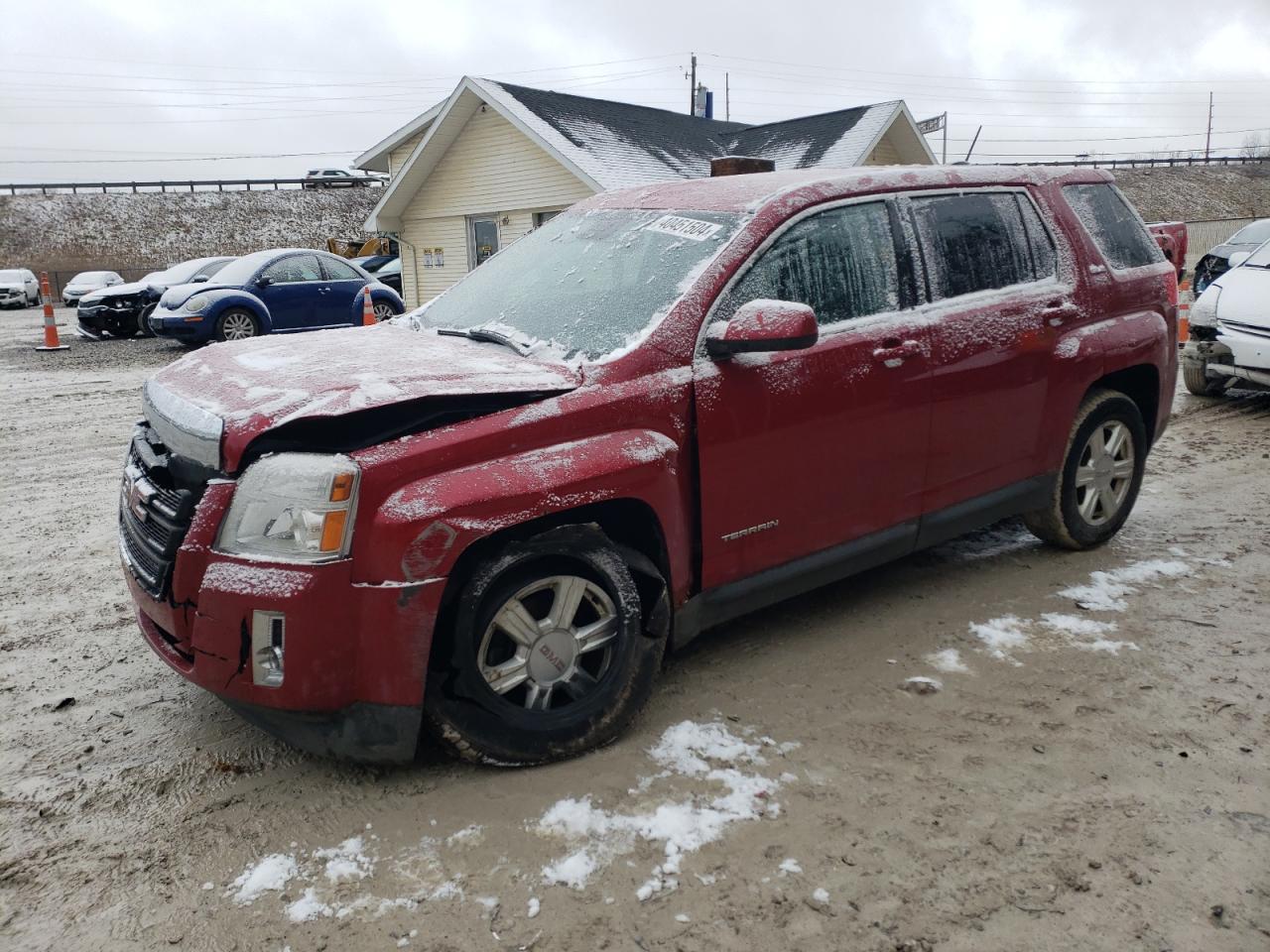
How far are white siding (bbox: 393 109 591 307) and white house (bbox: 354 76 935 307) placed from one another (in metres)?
0.03

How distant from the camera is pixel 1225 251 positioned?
17.3 metres

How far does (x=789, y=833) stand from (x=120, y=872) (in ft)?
5.91

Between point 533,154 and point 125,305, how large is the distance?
8448 mm

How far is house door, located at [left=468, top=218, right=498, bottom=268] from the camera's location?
75.0 feet

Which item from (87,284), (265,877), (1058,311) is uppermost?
(87,284)

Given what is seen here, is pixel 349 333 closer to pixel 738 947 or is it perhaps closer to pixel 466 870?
pixel 466 870

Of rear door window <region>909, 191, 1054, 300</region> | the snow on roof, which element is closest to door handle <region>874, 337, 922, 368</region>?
rear door window <region>909, 191, 1054, 300</region>

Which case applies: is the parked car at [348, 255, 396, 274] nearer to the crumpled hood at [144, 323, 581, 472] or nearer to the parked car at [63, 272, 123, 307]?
the parked car at [63, 272, 123, 307]

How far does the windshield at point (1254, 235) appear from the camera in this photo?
17.7 m

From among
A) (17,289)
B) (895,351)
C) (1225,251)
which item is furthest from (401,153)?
(895,351)

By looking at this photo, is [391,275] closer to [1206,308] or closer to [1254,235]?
[1254,235]

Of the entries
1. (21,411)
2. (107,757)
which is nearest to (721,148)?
(21,411)

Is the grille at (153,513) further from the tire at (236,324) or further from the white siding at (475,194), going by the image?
the white siding at (475,194)

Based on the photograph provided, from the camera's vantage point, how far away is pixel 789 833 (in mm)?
2773
